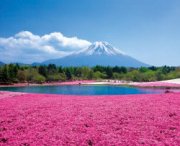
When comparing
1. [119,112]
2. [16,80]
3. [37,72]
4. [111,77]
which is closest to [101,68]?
[111,77]

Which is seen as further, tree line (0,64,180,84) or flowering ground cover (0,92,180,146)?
tree line (0,64,180,84)

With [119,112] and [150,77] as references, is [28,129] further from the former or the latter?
[150,77]

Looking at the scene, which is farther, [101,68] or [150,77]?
[101,68]

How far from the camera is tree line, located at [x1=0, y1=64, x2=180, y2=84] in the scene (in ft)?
310

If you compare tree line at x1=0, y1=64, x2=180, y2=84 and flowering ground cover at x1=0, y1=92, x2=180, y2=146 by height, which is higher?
tree line at x1=0, y1=64, x2=180, y2=84

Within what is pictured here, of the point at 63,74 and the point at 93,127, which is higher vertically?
the point at 63,74

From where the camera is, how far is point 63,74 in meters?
110

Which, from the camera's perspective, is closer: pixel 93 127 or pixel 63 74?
pixel 93 127

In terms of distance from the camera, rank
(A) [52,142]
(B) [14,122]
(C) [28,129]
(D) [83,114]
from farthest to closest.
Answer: (D) [83,114], (B) [14,122], (C) [28,129], (A) [52,142]

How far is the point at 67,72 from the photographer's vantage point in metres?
114

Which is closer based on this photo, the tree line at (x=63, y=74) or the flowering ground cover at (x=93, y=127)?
the flowering ground cover at (x=93, y=127)

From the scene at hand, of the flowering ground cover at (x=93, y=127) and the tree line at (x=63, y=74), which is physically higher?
the tree line at (x=63, y=74)

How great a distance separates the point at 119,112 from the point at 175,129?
12.2ft

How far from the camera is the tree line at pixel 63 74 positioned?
94.4m
